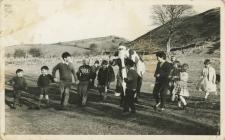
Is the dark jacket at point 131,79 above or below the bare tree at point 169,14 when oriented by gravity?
below

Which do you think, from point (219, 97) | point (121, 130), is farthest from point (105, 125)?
point (219, 97)

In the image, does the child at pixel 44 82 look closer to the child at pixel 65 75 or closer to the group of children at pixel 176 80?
the child at pixel 65 75

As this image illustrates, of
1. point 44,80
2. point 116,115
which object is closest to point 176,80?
point 116,115

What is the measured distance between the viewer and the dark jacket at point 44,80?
2.49 metres

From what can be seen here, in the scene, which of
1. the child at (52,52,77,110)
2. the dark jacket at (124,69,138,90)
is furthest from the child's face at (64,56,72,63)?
the dark jacket at (124,69,138,90)

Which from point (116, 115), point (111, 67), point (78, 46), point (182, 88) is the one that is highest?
point (78, 46)

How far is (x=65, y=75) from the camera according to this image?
2500 mm

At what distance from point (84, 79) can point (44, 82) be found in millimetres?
227

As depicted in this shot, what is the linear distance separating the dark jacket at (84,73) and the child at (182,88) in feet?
1.66

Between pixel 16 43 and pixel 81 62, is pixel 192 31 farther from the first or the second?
pixel 16 43

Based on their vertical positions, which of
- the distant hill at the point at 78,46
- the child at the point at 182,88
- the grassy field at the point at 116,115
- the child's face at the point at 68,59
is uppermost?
the distant hill at the point at 78,46

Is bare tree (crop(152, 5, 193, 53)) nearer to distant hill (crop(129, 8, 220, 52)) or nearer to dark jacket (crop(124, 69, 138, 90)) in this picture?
distant hill (crop(129, 8, 220, 52))

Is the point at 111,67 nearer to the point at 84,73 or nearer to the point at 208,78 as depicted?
the point at 84,73

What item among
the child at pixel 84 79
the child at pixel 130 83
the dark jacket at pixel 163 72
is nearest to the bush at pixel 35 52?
the child at pixel 84 79
